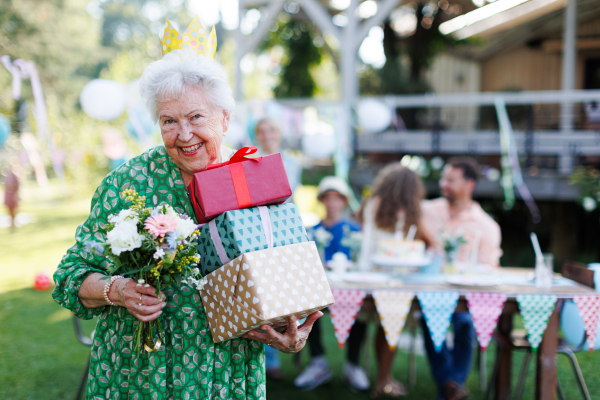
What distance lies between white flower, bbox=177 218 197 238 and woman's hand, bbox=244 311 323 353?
13.2 inches

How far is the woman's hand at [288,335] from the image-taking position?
4.54 feet

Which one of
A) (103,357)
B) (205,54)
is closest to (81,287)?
(103,357)

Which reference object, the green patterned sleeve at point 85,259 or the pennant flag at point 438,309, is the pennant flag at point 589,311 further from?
the green patterned sleeve at point 85,259

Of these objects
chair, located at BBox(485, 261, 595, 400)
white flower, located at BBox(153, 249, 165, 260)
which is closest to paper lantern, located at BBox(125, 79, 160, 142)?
chair, located at BBox(485, 261, 595, 400)

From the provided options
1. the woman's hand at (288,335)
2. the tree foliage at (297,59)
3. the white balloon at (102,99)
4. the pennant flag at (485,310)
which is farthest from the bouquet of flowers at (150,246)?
the tree foliage at (297,59)

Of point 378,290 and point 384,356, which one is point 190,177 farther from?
point 384,356

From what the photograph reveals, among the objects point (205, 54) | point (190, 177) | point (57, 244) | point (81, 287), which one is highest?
point (205, 54)

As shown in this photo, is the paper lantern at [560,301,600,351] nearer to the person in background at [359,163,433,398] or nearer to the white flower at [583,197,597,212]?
the person in background at [359,163,433,398]

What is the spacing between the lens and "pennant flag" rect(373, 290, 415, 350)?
2.78m

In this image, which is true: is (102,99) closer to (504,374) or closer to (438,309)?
(438,309)

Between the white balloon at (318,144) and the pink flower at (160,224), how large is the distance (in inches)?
208

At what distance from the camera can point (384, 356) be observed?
11.5ft

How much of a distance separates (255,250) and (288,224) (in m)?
0.14

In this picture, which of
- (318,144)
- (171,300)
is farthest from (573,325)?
(318,144)
